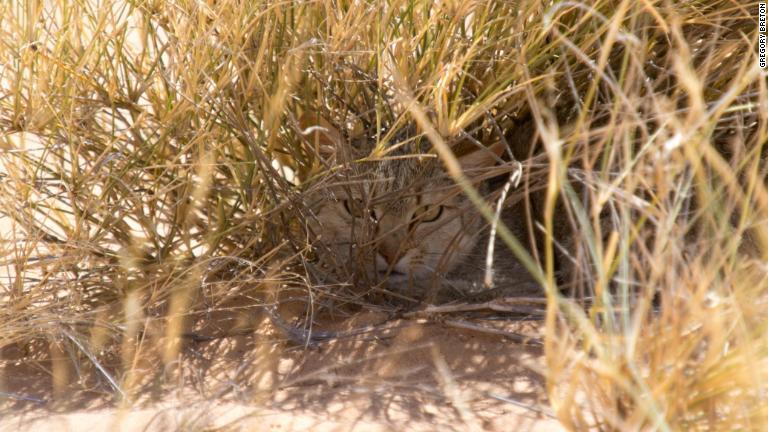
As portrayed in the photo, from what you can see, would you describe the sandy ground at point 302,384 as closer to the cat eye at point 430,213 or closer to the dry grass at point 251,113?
the dry grass at point 251,113

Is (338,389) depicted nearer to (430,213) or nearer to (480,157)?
(430,213)

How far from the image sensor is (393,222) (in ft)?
9.12

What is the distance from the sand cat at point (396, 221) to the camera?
256 cm

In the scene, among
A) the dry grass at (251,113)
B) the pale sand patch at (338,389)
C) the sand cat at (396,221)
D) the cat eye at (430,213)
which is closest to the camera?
the pale sand patch at (338,389)

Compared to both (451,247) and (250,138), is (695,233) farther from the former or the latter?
(250,138)

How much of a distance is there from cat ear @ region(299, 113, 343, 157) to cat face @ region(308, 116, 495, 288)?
102 millimetres

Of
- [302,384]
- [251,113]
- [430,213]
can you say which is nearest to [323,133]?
[251,113]

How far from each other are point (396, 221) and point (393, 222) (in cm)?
1

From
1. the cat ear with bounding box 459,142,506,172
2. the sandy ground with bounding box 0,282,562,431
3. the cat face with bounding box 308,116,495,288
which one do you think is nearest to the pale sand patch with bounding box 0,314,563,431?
the sandy ground with bounding box 0,282,562,431

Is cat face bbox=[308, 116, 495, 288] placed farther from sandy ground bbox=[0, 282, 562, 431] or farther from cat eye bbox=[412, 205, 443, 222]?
sandy ground bbox=[0, 282, 562, 431]

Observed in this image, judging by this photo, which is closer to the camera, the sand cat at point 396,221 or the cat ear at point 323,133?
the cat ear at point 323,133

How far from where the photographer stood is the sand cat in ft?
8.39

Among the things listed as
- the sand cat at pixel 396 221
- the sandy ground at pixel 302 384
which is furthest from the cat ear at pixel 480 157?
the sandy ground at pixel 302 384

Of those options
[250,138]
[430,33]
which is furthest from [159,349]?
[430,33]
